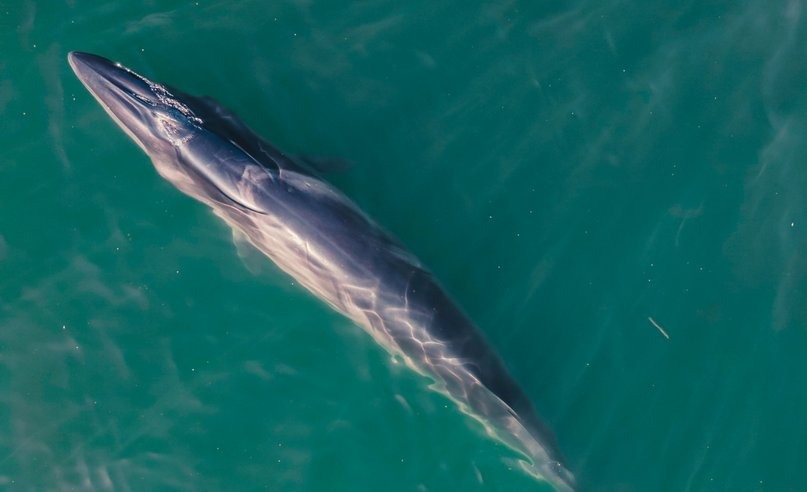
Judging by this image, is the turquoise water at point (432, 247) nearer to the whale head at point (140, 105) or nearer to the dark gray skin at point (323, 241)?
the dark gray skin at point (323, 241)

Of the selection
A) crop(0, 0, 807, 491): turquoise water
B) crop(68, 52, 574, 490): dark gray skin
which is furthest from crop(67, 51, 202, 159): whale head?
crop(0, 0, 807, 491): turquoise water

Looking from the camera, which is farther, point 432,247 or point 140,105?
point 432,247

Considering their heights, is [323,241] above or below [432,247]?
above

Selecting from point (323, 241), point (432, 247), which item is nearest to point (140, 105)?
point (323, 241)

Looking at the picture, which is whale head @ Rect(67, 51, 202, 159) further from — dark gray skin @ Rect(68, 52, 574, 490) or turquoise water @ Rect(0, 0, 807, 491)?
turquoise water @ Rect(0, 0, 807, 491)

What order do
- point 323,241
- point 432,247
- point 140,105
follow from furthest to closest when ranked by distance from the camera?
point 432,247, point 140,105, point 323,241

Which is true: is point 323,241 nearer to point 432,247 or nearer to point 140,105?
point 432,247
